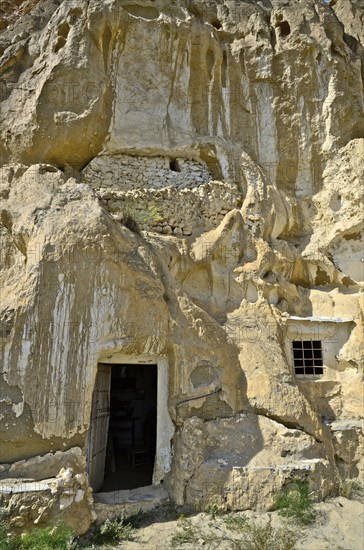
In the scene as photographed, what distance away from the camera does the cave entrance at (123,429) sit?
22.7 ft

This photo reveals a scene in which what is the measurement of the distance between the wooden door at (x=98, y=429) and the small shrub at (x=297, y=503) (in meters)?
2.69

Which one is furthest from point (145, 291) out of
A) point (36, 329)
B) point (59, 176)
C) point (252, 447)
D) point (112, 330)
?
point (252, 447)

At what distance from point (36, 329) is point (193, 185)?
4.93 metres

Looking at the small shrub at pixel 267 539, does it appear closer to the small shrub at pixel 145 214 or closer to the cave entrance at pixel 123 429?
the cave entrance at pixel 123 429

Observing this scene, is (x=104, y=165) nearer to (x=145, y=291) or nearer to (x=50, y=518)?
(x=145, y=291)

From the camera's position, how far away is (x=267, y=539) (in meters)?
5.11

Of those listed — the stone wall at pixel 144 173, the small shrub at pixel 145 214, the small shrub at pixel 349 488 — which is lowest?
the small shrub at pixel 349 488

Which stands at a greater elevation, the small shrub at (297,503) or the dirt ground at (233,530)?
the small shrub at (297,503)

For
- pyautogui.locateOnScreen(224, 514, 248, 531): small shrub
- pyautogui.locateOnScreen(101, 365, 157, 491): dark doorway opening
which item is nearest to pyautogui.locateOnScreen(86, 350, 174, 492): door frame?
pyautogui.locateOnScreen(224, 514, 248, 531): small shrub

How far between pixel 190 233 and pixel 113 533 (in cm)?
501

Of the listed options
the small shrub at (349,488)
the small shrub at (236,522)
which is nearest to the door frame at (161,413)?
the small shrub at (236,522)

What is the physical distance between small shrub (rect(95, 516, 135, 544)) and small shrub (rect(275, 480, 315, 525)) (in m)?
1.96

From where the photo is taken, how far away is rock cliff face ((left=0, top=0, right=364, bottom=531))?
597 cm

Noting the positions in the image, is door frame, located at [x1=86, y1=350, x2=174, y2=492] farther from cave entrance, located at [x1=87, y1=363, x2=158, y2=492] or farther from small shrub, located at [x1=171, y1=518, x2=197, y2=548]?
small shrub, located at [x1=171, y1=518, x2=197, y2=548]
